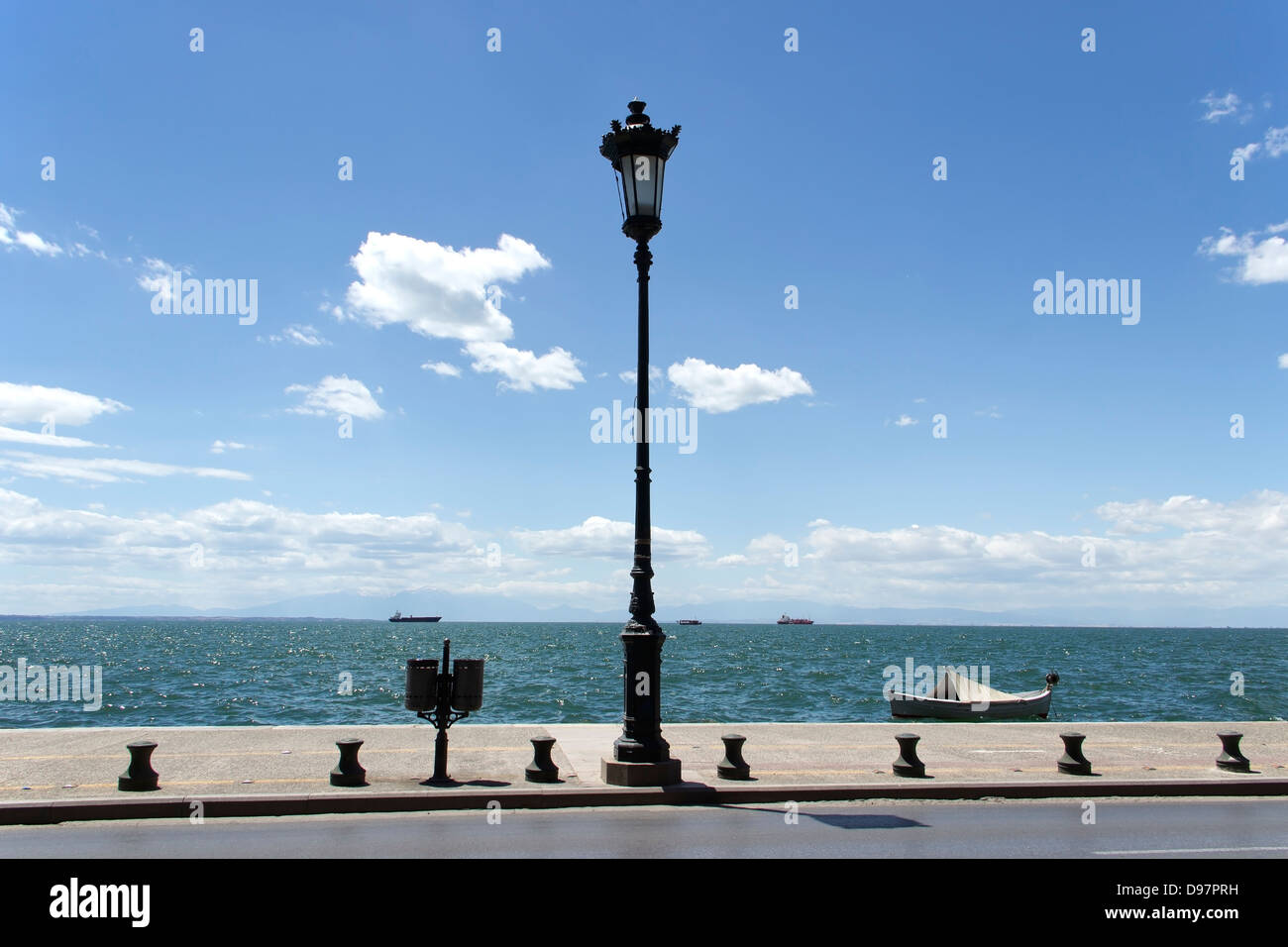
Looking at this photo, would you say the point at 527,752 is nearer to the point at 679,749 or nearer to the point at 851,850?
the point at 679,749

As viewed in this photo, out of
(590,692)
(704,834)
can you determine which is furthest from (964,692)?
(704,834)

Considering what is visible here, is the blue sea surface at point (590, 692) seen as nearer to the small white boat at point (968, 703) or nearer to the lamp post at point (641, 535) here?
the small white boat at point (968, 703)

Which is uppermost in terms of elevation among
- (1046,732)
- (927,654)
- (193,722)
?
(1046,732)

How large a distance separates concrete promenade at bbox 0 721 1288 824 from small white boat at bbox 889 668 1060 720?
654 inches

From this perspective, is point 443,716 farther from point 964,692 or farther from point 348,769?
point 964,692

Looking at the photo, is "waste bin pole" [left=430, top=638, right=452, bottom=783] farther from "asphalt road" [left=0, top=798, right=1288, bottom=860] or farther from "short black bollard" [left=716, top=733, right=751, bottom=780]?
"short black bollard" [left=716, top=733, right=751, bottom=780]

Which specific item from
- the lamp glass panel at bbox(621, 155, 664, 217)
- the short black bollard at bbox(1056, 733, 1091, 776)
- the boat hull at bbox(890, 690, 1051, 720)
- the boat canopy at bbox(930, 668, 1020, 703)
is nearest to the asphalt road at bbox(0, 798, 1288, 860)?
the short black bollard at bbox(1056, 733, 1091, 776)

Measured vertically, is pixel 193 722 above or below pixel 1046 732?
below

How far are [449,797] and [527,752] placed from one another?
3325 mm

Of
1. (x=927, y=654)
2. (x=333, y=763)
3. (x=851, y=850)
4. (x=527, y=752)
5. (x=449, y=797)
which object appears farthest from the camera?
(x=927, y=654)

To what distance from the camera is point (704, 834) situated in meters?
8.60

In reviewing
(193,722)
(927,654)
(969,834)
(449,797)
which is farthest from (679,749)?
(927,654)
